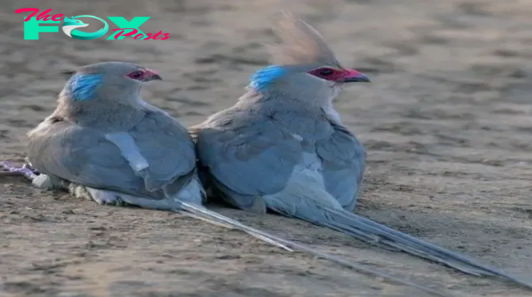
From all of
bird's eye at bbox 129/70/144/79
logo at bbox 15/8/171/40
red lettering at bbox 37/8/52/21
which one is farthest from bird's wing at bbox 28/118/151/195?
red lettering at bbox 37/8/52/21

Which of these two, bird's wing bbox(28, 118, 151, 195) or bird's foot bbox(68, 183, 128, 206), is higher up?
bird's wing bbox(28, 118, 151, 195)

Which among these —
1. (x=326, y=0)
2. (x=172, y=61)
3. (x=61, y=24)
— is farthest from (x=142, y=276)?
(x=326, y=0)

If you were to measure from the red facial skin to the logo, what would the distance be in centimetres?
615

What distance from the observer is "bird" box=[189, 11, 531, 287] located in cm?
602

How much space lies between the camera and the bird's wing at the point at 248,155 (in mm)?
6113

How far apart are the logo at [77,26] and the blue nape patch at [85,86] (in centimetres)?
616

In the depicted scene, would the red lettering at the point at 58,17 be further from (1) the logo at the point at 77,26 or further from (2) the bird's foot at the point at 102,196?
(2) the bird's foot at the point at 102,196

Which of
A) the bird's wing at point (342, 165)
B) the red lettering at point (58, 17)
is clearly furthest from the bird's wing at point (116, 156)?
the red lettering at point (58, 17)

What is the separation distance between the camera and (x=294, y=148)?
20.6 feet

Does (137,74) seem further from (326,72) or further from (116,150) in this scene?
(326,72)

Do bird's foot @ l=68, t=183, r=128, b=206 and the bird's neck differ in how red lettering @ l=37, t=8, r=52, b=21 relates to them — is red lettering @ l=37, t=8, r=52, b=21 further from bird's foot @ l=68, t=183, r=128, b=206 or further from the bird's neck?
bird's foot @ l=68, t=183, r=128, b=206

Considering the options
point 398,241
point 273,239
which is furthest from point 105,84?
point 398,241

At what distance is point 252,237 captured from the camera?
18.0ft

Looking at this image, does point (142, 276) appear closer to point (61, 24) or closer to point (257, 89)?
point (257, 89)
